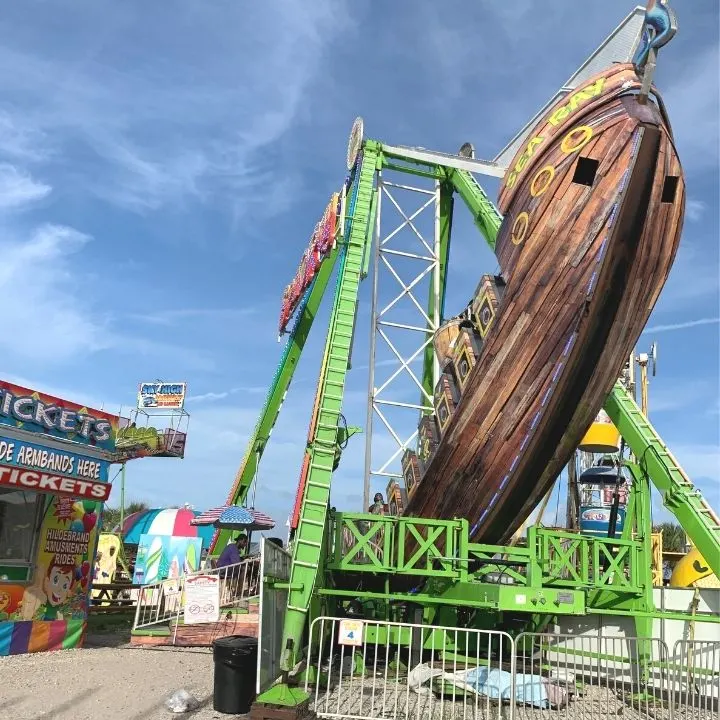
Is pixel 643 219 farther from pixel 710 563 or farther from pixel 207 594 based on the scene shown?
pixel 207 594

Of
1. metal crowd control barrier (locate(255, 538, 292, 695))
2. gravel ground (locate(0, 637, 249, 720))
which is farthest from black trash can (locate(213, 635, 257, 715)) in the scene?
metal crowd control barrier (locate(255, 538, 292, 695))

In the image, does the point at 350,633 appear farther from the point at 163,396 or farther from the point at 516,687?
the point at 163,396

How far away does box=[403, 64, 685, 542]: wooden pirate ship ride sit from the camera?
7.98 metres

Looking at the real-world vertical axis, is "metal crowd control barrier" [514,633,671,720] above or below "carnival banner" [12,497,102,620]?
below

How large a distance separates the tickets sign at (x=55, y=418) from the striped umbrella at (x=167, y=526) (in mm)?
12187

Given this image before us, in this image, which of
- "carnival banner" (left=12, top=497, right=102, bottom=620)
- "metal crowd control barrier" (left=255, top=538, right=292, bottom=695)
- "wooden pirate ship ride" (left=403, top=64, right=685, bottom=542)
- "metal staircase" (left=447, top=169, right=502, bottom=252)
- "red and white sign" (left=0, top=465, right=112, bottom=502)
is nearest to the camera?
"metal crowd control barrier" (left=255, top=538, right=292, bottom=695)

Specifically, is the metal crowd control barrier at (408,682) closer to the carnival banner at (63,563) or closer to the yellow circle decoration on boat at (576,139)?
the carnival banner at (63,563)

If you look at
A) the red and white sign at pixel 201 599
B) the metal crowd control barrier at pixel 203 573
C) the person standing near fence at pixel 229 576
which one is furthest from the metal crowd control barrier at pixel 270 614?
the person standing near fence at pixel 229 576

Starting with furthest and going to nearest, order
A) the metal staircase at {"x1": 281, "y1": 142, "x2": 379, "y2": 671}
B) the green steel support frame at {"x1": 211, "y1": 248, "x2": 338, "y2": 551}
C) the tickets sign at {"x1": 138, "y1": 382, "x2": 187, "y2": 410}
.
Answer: the tickets sign at {"x1": 138, "y1": 382, "x2": 187, "y2": 410} → the green steel support frame at {"x1": 211, "y1": 248, "x2": 338, "y2": 551} → the metal staircase at {"x1": 281, "y1": 142, "x2": 379, "y2": 671}

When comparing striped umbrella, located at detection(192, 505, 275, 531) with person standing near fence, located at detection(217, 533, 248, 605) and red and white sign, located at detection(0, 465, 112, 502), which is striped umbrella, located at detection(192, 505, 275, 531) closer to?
person standing near fence, located at detection(217, 533, 248, 605)

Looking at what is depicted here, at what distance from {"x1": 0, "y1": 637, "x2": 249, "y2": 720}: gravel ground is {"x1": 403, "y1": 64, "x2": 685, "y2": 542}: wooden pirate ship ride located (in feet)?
13.6

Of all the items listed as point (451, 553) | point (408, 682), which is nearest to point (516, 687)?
point (408, 682)

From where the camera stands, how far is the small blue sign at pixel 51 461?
9.58 m

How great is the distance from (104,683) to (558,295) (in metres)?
7.27
